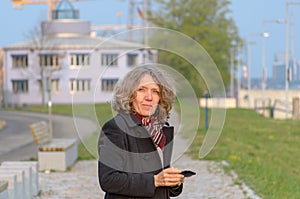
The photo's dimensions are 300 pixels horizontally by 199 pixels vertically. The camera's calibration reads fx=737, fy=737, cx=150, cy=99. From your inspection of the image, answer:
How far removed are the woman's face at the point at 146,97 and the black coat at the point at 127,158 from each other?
7 centimetres

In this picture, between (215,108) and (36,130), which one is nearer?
(215,108)

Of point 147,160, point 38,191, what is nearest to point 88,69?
point 147,160

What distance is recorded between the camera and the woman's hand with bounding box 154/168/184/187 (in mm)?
3836

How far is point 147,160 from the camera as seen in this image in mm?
3877

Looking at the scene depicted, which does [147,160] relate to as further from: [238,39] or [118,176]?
[238,39]

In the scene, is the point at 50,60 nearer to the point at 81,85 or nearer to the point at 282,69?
the point at 282,69

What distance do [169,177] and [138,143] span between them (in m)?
0.24

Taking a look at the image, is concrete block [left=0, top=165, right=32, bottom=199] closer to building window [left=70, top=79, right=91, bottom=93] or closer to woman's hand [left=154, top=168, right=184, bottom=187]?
building window [left=70, top=79, right=91, bottom=93]

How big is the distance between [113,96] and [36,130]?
1093 centimetres

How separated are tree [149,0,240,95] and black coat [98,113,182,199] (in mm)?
33076

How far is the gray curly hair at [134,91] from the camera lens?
3967mm

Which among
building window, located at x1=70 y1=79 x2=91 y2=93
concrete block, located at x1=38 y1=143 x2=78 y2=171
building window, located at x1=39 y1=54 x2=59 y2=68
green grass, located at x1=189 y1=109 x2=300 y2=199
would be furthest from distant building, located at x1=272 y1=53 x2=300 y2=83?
building window, located at x1=70 y1=79 x2=91 y2=93

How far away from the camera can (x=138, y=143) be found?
3857mm

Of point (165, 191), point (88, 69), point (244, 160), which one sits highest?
point (88, 69)
